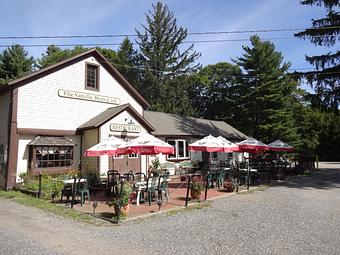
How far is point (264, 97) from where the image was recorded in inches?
1500

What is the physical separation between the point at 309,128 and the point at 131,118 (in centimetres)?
3335

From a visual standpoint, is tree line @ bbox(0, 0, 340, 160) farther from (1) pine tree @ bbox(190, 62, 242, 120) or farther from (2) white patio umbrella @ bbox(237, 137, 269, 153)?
(2) white patio umbrella @ bbox(237, 137, 269, 153)

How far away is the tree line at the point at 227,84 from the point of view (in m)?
38.8

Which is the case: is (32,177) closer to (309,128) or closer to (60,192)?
(60,192)

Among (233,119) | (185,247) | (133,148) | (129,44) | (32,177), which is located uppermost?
(129,44)

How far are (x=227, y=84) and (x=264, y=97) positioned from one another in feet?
59.1

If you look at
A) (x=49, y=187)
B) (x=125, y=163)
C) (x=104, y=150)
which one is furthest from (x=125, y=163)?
(x=104, y=150)

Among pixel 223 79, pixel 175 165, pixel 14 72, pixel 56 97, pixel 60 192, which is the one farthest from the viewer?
pixel 223 79

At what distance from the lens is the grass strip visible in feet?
33.4

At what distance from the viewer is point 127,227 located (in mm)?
9039

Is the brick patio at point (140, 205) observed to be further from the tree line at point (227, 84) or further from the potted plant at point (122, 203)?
the tree line at point (227, 84)

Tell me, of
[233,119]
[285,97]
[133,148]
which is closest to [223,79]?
[233,119]

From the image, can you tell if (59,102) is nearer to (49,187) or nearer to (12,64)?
(49,187)

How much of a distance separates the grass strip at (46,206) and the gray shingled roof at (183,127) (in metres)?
10.9
